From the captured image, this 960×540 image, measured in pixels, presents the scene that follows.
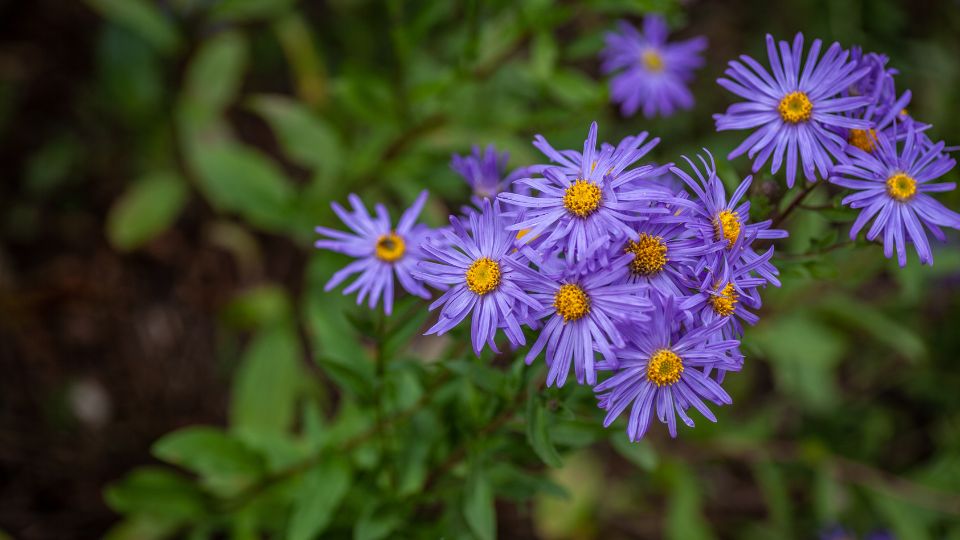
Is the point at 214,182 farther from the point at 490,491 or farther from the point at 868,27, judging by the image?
the point at 868,27

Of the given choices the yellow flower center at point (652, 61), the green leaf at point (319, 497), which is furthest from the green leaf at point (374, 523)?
the yellow flower center at point (652, 61)

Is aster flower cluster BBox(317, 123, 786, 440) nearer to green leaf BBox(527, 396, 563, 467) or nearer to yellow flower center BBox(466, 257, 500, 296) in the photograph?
yellow flower center BBox(466, 257, 500, 296)

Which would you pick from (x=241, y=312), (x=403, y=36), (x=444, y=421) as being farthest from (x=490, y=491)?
(x=241, y=312)

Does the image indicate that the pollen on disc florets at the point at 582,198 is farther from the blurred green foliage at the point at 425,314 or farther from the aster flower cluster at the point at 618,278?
the blurred green foliage at the point at 425,314

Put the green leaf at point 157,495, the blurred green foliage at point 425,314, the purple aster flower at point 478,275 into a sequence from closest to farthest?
the purple aster flower at point 478,275 → the blurred green foliage at point 425,314 → the green leaf at point 157,495

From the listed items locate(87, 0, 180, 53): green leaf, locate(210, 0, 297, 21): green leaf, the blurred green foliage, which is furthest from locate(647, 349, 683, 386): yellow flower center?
locate(87, 0, 180, 53): green leaf
